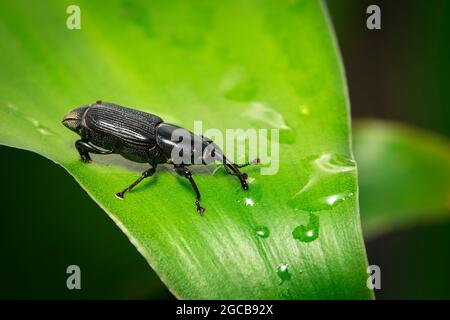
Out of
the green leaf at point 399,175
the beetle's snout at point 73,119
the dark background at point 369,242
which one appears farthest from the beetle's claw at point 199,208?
the green leaf at point 399,175

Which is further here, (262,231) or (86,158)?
(86,158)

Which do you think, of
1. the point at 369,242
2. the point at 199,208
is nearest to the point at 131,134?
the point at 199,208

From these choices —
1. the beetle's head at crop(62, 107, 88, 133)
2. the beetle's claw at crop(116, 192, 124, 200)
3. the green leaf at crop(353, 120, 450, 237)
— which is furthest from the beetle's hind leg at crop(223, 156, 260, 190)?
the green leaf at crop(353, 120, 450, 237)

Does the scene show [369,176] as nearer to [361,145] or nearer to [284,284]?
[361,145]

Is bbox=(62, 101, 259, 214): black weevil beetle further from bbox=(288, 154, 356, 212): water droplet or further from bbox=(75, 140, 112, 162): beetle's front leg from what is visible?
bbox=(288, 154, 356, 212): water droplet

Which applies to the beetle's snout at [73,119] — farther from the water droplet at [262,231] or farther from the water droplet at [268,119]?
the water droplet at [262,231]

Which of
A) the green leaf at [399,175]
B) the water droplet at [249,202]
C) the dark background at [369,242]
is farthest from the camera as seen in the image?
the green leaf at [399,175]

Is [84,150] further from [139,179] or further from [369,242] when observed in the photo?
[369,242]
